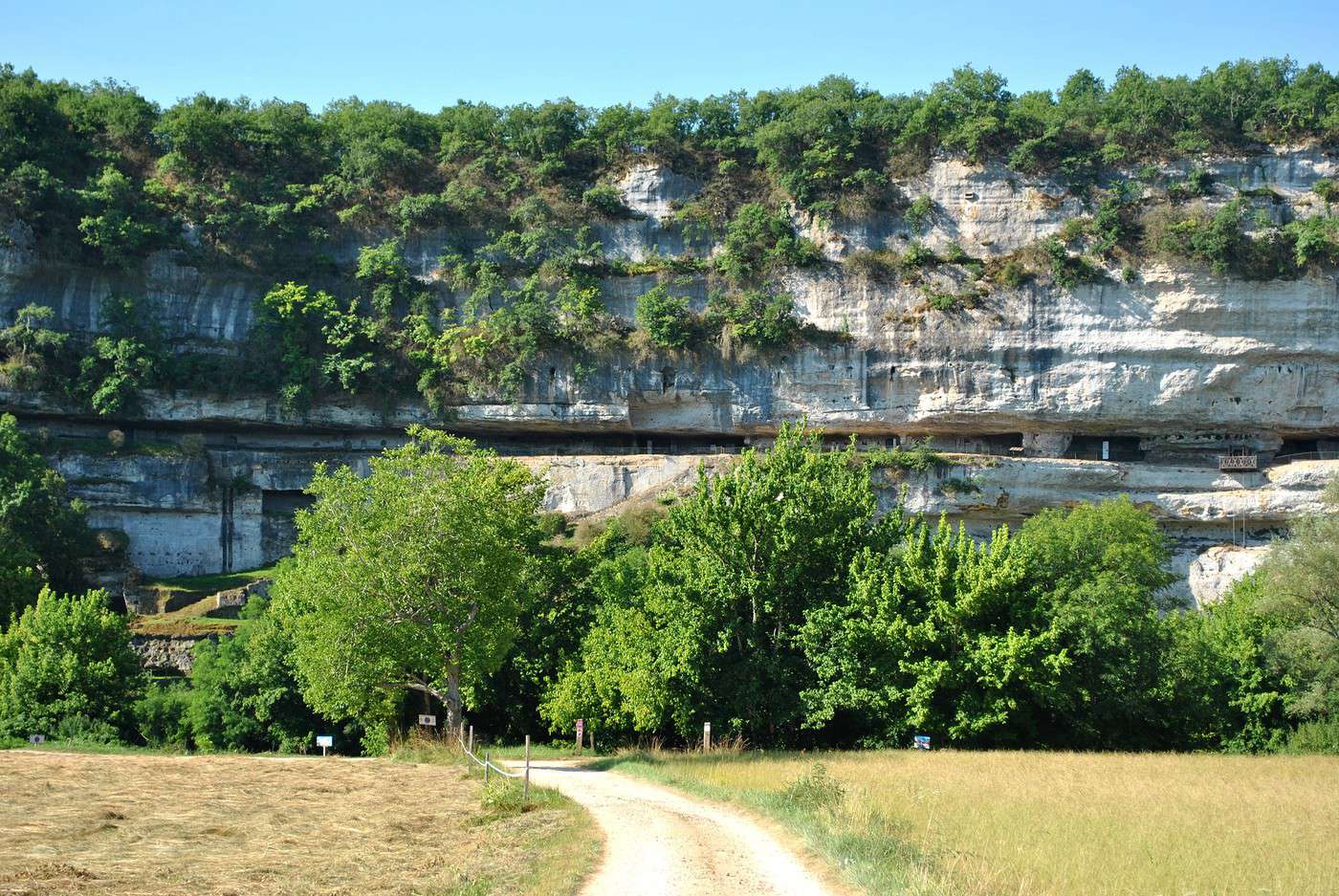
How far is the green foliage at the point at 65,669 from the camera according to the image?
33.5 meters

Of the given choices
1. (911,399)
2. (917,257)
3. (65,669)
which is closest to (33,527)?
(65,669)

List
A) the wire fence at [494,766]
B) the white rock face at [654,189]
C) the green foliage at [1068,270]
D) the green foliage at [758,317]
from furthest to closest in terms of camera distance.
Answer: the white rock face at [654,189] → the green foliage at [758,317] → the green foliage at [1068,270] → the wire fence at [494,766]

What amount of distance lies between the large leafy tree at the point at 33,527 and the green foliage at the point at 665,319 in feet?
70.8

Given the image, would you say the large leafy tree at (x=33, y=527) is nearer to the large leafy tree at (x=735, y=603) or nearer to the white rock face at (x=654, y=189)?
the large leafy tree at (x=735, y=603)

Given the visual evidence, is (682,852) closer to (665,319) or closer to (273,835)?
(273,835)

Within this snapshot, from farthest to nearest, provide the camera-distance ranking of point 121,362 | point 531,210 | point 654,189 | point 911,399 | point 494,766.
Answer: point 654,189, point 531,210, point 911,399, point 121,362, point 494,766

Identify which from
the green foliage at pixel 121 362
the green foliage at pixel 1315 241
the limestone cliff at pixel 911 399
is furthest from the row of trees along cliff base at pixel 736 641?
the green foliage at pixel 1315 241

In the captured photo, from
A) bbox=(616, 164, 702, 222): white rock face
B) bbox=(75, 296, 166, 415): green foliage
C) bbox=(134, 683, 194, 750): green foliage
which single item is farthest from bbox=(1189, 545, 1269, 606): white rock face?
bbox=(75, 296, 166, 415): green foliage

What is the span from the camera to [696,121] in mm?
Result: 60969

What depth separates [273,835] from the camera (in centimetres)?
1753

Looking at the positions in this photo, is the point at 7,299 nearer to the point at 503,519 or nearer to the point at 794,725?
the point at 503,519

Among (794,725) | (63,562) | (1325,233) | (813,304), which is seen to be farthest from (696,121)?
(794,725)

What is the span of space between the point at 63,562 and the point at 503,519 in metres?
21.5

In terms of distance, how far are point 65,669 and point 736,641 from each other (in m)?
17.0
